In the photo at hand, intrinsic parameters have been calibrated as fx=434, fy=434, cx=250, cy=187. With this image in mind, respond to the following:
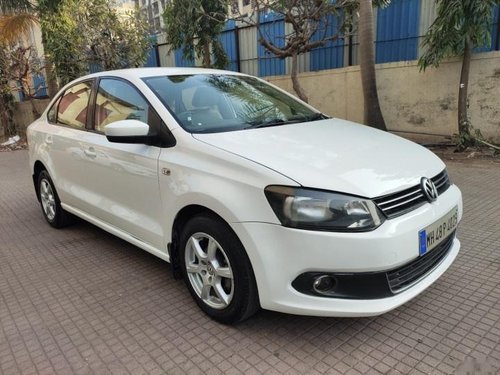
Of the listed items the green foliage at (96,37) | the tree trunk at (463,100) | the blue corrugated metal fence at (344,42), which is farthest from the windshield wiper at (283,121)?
the green foliage at (96,37)

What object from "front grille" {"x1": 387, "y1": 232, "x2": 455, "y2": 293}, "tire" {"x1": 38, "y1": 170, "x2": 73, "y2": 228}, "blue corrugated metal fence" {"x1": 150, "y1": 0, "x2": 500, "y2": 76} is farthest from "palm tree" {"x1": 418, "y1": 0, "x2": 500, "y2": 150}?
"tire" {"x1": 38, "y1": 170, "x2": 73, "y2": 228}

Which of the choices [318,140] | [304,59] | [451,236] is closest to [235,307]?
[318,140]

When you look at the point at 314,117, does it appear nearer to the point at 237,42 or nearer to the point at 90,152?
the point at 90,152

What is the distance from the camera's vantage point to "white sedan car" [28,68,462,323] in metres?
2.23

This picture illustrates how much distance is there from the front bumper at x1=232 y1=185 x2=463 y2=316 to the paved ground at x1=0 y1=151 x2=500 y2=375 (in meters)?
0.32

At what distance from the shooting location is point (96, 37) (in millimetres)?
10086

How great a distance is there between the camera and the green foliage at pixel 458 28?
22.1ft

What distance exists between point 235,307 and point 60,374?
1023mm

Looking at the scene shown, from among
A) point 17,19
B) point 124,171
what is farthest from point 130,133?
point 17,19

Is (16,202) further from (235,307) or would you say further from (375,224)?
(375,224)

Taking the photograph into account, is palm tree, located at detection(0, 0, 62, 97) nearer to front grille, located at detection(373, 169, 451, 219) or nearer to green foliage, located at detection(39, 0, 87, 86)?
green foliage, located at detection(39, 0, 87, 86)

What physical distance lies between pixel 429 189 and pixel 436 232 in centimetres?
25

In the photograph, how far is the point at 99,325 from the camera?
2836 millimetres

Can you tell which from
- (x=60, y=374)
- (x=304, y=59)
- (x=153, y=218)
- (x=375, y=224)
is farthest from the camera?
(x=304, y=59)
